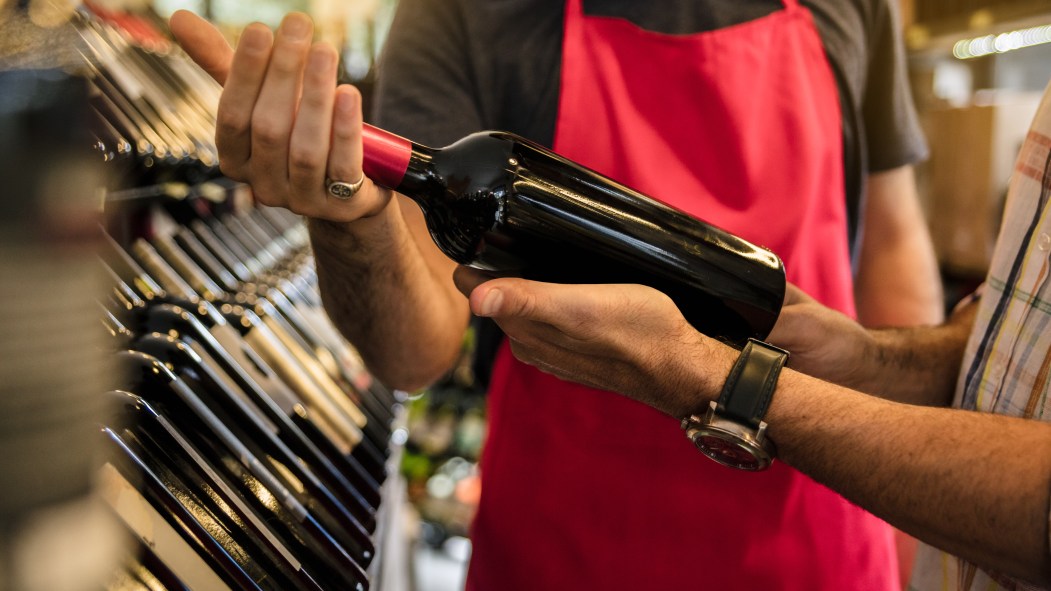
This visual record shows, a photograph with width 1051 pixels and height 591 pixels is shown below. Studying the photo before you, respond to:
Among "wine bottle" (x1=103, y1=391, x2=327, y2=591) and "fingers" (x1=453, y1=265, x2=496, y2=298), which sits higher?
"fingers" (x1=453, y1=265, x2=496, y2=298)

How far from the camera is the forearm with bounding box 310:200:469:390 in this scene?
2.60ft

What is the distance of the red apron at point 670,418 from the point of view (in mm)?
982

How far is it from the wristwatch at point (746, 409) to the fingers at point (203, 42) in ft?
1.59

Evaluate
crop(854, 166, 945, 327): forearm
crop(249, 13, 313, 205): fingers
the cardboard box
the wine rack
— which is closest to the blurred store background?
the cardboard box

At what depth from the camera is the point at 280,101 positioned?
0.59m

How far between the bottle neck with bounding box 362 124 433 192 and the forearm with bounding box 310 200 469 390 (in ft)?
0.23

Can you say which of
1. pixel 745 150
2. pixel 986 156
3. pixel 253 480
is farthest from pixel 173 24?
pixel 986 156

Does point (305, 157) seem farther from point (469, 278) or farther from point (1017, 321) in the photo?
point (1017, 321)

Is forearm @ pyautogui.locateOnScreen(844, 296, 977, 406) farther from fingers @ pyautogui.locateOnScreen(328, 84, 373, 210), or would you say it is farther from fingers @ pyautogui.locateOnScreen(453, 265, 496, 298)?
fingers @ pyautogui.locateOnScreen(328, 84, 373, 210)

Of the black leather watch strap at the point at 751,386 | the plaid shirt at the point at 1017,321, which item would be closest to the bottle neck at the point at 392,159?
the black leather watch strap at the point at 751,386

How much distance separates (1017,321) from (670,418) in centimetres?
38

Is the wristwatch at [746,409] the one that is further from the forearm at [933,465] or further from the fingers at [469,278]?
→ the fingers at [469,278]

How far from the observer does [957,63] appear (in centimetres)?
363

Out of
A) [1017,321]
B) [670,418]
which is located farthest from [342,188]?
[1017,321]
